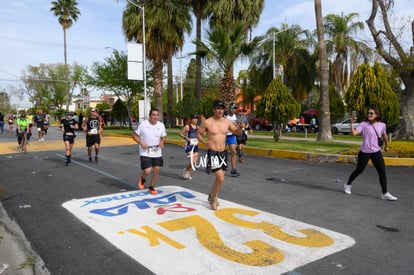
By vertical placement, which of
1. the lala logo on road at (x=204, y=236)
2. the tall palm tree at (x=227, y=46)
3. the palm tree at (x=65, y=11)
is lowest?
the lala logo on road at (x=204, y=236)

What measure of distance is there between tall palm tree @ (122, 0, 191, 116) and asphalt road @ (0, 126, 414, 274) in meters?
13.6

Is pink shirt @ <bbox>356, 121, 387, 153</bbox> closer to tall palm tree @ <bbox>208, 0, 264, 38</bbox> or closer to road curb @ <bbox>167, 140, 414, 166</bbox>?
road curb @ <bbox>167, 140, 414, 166</bbox>

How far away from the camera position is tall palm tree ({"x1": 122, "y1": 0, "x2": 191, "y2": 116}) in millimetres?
22344

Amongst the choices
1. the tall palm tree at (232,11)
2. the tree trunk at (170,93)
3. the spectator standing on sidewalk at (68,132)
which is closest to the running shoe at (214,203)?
the spectator standing on sidewalk at (68,132)

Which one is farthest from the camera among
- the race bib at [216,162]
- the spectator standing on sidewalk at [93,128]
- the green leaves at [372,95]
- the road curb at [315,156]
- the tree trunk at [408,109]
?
the tree trunk at [408,109]

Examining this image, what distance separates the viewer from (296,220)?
4828mm

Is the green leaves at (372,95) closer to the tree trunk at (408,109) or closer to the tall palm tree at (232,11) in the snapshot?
the tree trunk at (408,109)

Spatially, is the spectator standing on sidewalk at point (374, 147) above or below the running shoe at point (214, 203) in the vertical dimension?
above

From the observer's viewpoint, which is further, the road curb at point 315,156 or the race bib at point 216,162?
the road curb at point 315,156

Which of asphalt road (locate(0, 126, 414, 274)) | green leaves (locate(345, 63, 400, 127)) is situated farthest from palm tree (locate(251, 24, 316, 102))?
asphalt road (locate(0, 126, 414, 274))

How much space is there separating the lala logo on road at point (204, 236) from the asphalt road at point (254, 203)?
0.16 m

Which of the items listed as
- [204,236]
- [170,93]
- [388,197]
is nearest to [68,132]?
[204,236]

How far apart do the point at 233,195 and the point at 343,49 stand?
29.7 meters

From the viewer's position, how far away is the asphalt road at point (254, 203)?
→ 11.7ft
